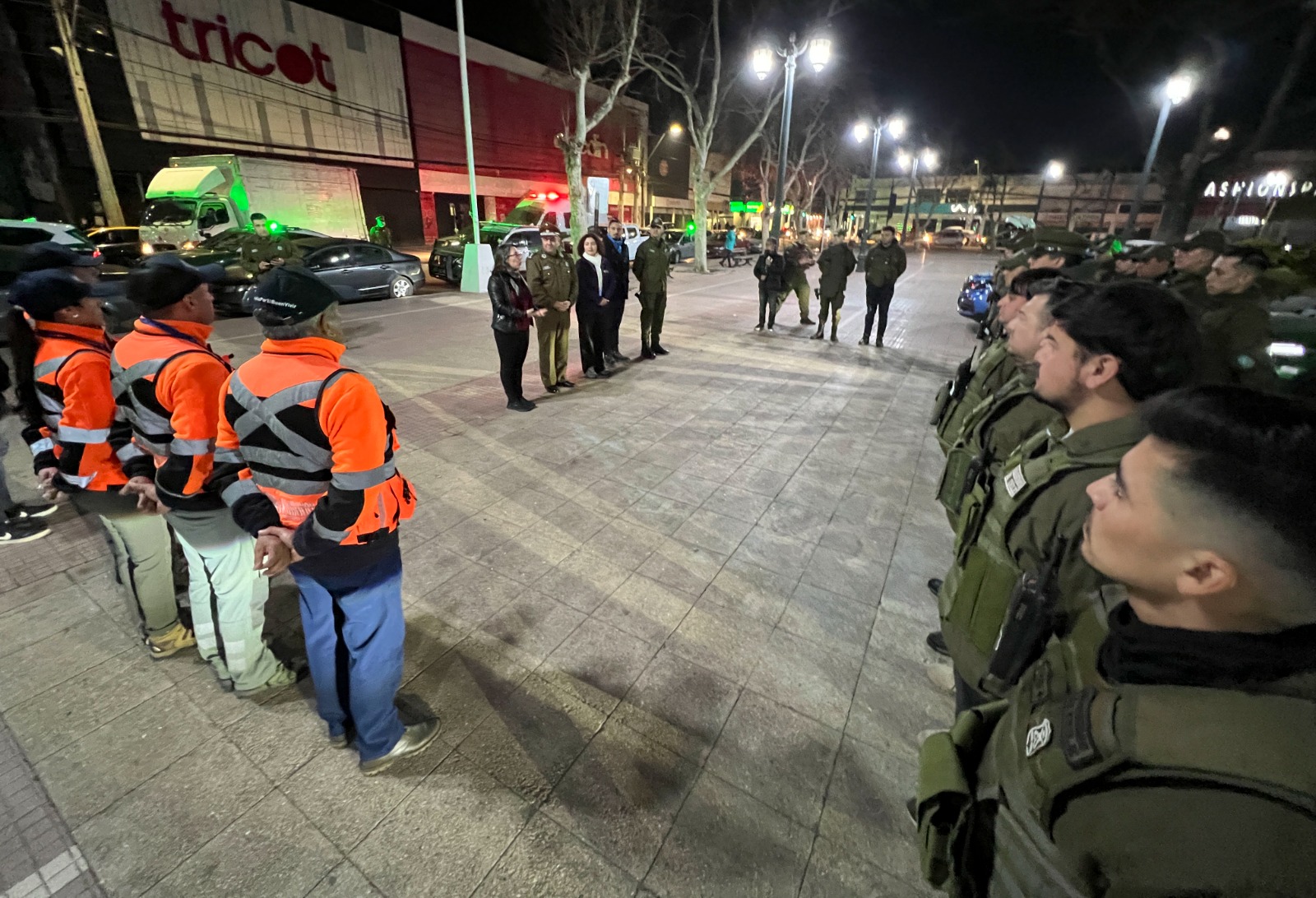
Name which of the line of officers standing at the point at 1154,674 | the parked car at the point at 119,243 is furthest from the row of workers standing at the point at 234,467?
the parked car at the point at 119,243

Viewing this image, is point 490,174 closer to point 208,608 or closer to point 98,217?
point 98,217

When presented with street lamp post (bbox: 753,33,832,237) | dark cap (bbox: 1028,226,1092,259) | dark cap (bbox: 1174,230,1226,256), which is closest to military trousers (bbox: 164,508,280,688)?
dark cap (bbox: 1028,226,1092,259)

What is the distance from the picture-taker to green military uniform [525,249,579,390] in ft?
22.0

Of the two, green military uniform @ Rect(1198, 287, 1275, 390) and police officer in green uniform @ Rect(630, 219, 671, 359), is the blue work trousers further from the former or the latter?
police officer in green uniform @ Rect(630, 219, 671, 359)

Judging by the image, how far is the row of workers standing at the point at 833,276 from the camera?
9.23 meters

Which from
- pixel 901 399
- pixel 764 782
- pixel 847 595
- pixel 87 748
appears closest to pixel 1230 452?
pixel 764 782

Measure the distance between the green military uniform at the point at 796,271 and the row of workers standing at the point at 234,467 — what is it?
31.8ft

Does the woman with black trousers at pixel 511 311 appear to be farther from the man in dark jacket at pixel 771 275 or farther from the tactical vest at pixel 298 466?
A: the man in dark jacket at pixel 771 275

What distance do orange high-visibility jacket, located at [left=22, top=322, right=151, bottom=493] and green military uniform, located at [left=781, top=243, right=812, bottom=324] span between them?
9839mm

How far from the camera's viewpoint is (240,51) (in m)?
20.0

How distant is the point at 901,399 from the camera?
7344mm

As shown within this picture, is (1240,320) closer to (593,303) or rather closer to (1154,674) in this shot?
(1154,674)

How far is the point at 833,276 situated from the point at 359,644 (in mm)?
9643

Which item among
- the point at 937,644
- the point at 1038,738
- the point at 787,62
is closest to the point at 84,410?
the point at 1038,738
